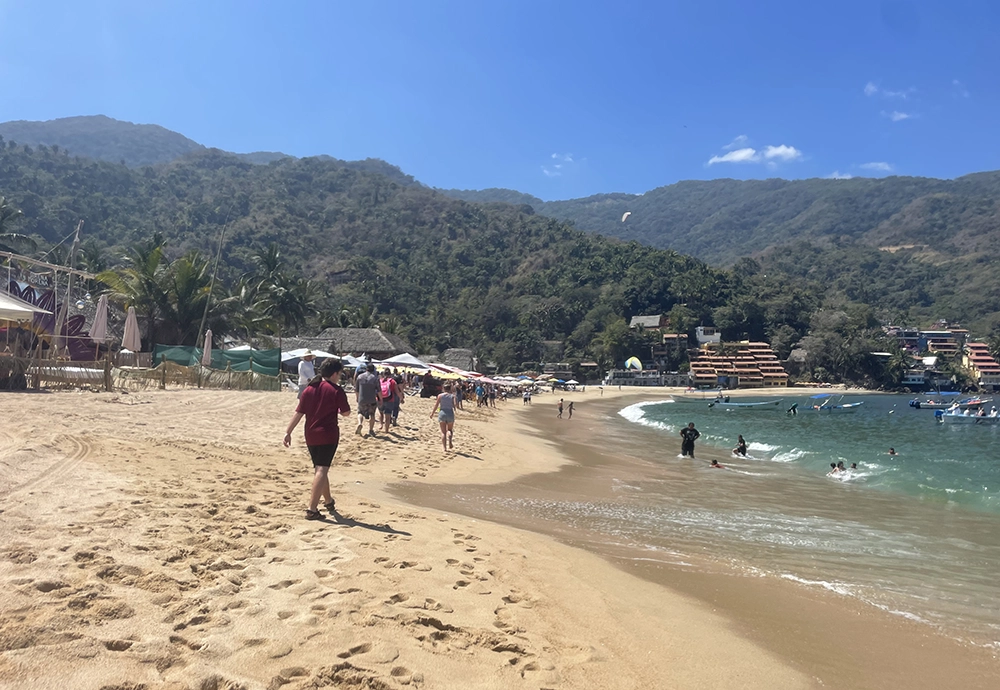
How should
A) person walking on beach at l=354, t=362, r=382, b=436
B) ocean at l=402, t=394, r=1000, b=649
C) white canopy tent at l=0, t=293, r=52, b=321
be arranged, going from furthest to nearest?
white canopy tent at l=0, t=293, r=52, b=321 → person walking on beach at l=354, t=362, r=382, b=436 → ocean at l=402, t=394, r=1000, b=649

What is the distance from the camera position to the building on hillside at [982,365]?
92.2m

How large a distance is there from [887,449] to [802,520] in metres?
15.9

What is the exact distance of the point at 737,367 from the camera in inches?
3435

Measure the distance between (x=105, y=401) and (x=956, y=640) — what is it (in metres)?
14.1

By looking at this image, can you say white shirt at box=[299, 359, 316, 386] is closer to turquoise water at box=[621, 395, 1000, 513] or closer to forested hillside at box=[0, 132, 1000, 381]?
turquoise water at box=[621, 395, 1000, 513]

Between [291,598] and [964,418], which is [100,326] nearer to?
[291,598]

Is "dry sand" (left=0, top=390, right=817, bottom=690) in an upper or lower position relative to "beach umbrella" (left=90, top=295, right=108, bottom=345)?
lower

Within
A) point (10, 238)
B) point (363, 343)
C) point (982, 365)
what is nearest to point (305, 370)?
point (363, 343)

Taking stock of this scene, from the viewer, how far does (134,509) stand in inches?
192

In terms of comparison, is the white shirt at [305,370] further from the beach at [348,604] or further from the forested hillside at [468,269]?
the forested hillside at [468,269]

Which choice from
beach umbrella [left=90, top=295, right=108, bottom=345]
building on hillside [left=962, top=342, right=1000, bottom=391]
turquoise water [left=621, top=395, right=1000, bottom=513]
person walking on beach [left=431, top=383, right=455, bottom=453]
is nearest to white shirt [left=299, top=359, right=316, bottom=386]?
person walking on beach [left=431, top=383, right=455, bottom=453]

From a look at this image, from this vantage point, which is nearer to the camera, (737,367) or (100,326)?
(100,326)

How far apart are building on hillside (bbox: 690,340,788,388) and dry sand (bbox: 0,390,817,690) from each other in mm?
84853

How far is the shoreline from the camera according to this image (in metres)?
3.95
